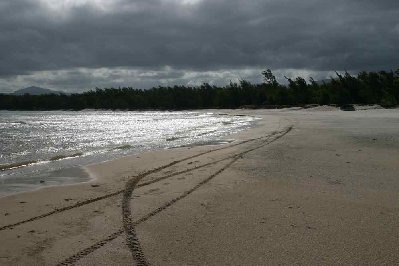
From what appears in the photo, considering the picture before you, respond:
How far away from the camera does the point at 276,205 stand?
20.5ft

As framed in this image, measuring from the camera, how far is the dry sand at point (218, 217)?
14.8ft

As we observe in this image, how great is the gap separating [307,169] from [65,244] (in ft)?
19.2

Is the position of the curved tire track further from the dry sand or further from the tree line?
the tree line

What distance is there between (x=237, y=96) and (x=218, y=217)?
69882mm

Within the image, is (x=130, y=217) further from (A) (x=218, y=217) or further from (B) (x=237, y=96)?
(B) (x=237, y=96)

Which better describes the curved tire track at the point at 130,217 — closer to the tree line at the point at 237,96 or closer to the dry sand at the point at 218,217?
the dry sand at the point at 218,217

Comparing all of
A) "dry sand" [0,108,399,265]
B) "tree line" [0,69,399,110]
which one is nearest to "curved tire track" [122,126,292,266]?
"dry sand" [0,108,399,265]

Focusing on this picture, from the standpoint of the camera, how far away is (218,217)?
5.77 m

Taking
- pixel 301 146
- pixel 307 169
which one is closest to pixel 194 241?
pixel 307 169

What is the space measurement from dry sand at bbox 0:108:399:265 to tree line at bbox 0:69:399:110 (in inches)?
1488

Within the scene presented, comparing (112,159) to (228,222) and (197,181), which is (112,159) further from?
(228,222)

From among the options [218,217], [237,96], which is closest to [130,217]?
[218,217]

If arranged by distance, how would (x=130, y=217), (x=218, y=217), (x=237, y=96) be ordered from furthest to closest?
(x=237, y=96), (x=130, y=217), (x=218, y=217)

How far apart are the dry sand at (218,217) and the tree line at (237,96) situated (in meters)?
37.8
